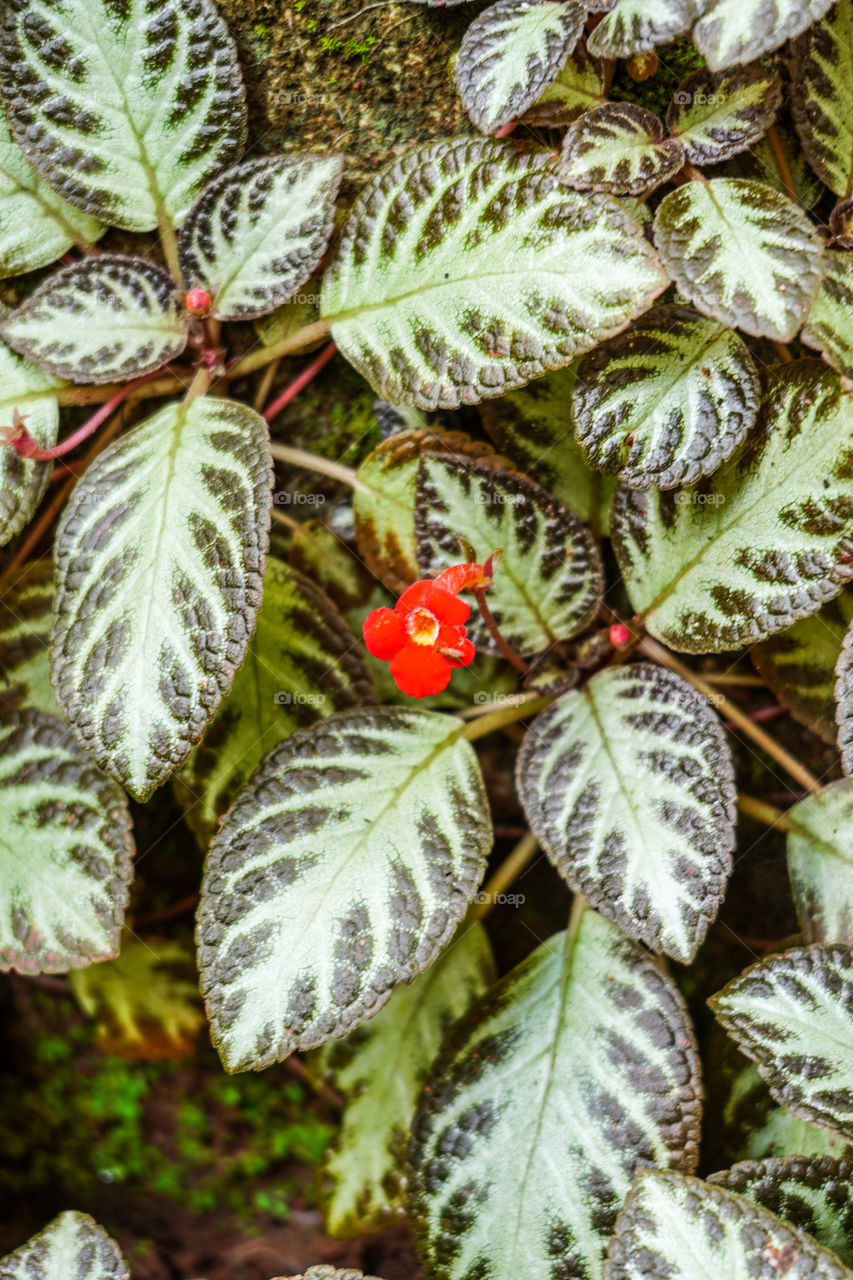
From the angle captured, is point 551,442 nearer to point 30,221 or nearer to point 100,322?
point 100,322

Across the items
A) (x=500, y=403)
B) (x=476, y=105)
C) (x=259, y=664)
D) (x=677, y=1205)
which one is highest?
(x=476, y=105)

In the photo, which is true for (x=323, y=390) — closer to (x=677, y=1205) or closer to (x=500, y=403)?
(x=500, y=403)

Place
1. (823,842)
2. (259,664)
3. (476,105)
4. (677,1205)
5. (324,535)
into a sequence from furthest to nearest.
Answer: (324,535) → (259,664) → (823,842) → (476,105) → (677,1205)

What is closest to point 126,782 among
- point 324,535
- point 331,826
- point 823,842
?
point 331,826

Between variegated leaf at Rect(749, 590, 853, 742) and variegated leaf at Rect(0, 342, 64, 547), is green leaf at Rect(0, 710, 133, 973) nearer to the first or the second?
variegated leaf at Rect(0, 342, 64, 547)

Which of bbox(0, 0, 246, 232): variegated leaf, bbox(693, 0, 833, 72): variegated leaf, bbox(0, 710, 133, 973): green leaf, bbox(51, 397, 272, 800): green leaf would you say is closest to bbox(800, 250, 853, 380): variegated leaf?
bbox(693, 0, 833, 72): variegated leaf

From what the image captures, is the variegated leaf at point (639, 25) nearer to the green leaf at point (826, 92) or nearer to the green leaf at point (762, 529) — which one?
the green leaf at point (826, 92)

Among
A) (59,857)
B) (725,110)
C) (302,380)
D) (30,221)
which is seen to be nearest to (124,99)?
(30,221)
